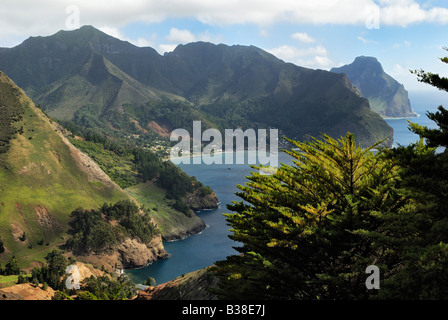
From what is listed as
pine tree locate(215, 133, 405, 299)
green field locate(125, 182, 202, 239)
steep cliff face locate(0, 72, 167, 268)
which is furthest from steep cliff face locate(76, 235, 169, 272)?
pine tree locate(215, 133, 405, 299)

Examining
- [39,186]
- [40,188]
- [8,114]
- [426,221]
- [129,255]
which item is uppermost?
[8,114]

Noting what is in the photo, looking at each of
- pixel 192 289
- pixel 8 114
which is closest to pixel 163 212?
pixel 8 114

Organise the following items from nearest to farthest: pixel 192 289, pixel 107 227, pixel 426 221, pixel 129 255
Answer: pixel 426 221 < pixel 192 289 < pixel 107 227 < pixel 129 255

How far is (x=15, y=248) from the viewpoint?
3986 inches

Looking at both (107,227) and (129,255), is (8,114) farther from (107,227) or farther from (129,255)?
(129,255)

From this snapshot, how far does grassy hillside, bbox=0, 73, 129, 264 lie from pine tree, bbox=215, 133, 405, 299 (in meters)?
98.5

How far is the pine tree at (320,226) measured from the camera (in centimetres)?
1700

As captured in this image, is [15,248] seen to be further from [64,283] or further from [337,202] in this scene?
[337,202]

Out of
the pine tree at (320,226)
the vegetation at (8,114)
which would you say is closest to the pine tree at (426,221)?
the pine tree at (320,226)

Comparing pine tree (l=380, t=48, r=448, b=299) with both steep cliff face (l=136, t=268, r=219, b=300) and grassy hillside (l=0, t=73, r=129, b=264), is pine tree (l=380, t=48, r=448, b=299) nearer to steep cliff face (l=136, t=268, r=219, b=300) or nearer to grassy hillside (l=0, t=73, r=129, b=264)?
steep cliff face (l=136, t=268, r=219, b=300)

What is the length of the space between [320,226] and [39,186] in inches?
4780

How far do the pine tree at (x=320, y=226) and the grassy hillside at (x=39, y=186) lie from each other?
98.5 meters

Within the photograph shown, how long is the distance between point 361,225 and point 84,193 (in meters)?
127

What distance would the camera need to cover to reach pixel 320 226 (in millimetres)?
17766
